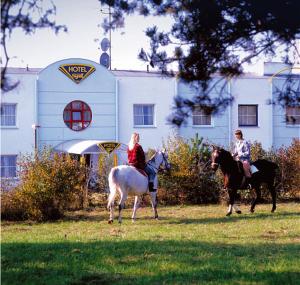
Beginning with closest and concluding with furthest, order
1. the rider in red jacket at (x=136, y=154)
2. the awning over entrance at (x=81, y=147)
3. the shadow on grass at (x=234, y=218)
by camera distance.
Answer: the shadow on grass at (x=234, y=218)
the rider in red jacket at (x=136, y=154)
the awning over entrance at (x=81, y=147)

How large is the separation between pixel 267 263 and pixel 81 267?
278 cm

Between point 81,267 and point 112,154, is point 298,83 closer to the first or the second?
point 81,267

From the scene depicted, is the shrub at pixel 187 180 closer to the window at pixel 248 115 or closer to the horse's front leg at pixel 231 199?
the horse's front leg at pixel 231 199

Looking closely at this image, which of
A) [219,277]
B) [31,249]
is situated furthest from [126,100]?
[219,277]

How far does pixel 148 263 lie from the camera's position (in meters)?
9.17

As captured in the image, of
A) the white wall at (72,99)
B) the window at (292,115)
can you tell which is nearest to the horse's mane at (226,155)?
the window at (292,115)

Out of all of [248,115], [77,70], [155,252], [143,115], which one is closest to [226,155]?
[155,252]

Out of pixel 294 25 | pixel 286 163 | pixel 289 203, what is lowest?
pixel 289 203

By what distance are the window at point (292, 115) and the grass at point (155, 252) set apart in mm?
2104

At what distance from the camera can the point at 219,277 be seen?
8.27 metres

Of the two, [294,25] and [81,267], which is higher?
[294,25]

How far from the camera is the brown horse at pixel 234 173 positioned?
17266 millimetres

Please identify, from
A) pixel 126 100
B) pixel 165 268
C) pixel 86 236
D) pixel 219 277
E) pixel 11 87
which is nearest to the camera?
pixel 11 87

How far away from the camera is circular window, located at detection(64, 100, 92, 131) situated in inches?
1179
